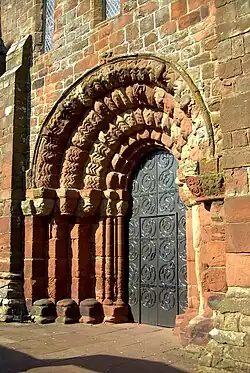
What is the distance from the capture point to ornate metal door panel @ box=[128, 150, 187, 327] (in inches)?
277

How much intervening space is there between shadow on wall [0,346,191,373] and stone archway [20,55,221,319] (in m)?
2.44

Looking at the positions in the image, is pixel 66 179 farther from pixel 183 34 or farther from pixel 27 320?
pixel 183 34

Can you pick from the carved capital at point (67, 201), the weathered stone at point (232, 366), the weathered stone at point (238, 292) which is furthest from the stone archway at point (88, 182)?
the weathered stone at point (232, 366)

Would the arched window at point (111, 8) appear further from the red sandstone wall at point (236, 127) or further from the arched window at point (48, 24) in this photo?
the red sandstone wall at point (236, 127)

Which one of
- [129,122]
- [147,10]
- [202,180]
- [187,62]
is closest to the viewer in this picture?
[202,180]

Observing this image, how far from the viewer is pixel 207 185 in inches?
211

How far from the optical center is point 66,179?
8047 mm

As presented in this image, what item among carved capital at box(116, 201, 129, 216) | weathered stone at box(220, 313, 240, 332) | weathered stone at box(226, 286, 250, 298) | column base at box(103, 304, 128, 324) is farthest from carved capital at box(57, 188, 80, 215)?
weathered stone at box(220, 313, 240, 332)

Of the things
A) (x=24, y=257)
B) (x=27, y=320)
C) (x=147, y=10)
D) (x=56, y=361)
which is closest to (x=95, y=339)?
(x=56, y=361)

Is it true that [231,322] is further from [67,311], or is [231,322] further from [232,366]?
[67,311]

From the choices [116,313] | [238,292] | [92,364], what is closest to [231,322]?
[238,292]

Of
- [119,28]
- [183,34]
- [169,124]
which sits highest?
[119,28]

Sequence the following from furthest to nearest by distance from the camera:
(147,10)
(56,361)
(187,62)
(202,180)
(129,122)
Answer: (129,122) < (147,10) < (187,62) < (202,180) < (56,361)

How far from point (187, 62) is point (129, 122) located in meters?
1.74
